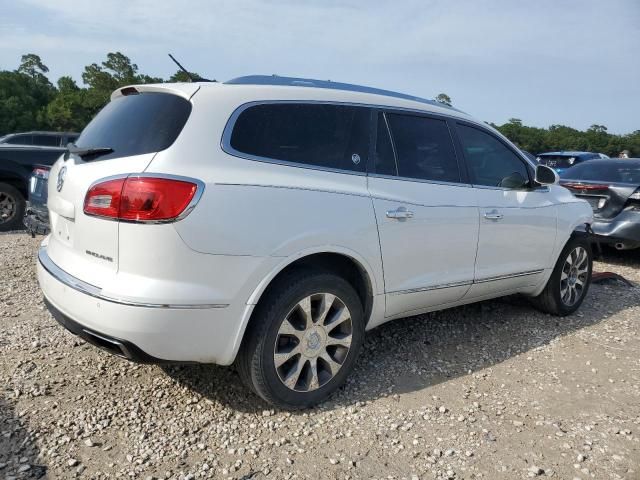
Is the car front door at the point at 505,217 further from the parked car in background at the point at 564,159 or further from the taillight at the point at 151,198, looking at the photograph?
the parked car in background at the point at 564,159

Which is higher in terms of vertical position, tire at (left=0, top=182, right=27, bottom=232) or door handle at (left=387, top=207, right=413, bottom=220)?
door handle at (left=387, top=207, right=413, bottom=220)

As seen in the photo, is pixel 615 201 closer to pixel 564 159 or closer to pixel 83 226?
pixel 83 226

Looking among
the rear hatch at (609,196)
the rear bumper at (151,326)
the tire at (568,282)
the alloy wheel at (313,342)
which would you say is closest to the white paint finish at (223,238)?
the rear bumper at (151,326)

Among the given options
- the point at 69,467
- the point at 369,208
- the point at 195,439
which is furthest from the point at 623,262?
the point at 69,467

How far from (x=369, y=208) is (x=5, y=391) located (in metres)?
2.32

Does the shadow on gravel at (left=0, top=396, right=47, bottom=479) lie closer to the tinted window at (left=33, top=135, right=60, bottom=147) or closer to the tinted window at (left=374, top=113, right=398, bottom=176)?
the tinted window at (left=374, top=113, right=398, bottom=176)

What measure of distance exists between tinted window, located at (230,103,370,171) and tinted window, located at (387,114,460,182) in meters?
0.28

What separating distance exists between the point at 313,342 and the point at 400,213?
0.93 m

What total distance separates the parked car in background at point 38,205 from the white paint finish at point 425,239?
4.07 metres

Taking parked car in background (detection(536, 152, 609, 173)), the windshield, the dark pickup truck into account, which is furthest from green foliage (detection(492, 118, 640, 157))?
the dark pickup truck

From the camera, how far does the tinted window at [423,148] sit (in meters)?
3.36

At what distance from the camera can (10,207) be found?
7918 mm

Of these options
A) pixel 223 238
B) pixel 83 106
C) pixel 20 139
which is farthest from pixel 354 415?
pixel 83 106

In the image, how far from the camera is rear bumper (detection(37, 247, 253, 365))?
238cm
